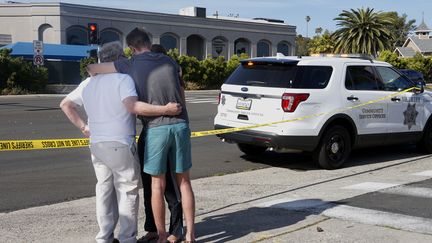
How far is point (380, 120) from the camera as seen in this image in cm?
929

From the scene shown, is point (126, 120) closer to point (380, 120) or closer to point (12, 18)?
point (380, 120)

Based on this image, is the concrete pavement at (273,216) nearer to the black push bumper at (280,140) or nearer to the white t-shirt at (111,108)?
the black push bumper at (280,140)

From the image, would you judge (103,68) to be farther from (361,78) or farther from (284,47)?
(284,47)

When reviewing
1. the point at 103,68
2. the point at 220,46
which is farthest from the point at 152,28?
the point at 103,68

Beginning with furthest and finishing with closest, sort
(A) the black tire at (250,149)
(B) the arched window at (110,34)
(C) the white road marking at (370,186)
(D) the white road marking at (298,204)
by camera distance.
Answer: (B) the arched window at (110,34) → (A) the black tire at (250,149) → (C) the white road marking at (370,186) → (D) the white road marking at (298,204)

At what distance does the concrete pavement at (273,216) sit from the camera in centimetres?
514

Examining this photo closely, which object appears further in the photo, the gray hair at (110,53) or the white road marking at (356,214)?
the white road marking at (356,214)

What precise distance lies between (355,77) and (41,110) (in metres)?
14.2

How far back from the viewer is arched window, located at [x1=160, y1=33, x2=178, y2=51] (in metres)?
55.0

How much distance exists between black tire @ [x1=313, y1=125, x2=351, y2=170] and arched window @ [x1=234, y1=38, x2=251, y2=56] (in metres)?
53.9

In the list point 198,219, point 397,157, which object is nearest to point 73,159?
point 198,219

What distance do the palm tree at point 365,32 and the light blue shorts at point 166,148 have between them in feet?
197

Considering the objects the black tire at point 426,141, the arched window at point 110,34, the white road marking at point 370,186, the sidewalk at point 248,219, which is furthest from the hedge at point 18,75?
the white road marking at point 370,186

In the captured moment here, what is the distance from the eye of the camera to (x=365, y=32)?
205ft
